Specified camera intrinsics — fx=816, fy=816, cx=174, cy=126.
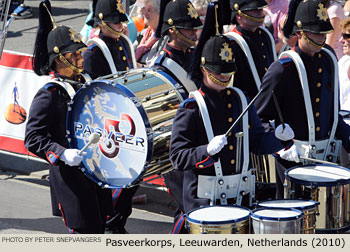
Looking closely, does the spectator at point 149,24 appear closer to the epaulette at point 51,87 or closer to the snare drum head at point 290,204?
the epaulette at point 51,87

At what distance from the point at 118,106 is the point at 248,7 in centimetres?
183

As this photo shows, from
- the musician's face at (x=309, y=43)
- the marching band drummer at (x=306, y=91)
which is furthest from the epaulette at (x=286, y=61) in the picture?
the musician's face at (x=309, y=43)

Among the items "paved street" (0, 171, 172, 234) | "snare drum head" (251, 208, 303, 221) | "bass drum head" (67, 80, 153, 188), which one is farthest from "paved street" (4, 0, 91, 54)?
"snare drum head" (251, 208, 303, 221)

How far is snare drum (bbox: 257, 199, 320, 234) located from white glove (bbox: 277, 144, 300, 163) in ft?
2.04

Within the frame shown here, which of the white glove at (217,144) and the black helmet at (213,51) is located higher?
the black helmet at (213,51)

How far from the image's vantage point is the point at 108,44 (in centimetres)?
729

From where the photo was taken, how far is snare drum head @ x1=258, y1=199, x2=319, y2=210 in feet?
16.3

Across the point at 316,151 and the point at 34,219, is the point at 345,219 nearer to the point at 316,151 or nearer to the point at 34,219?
the point at 316,151

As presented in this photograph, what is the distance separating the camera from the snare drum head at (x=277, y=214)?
4691mm

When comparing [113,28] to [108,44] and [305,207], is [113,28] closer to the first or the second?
[108,44]

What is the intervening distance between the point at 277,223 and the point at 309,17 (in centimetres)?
183

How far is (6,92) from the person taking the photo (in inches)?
342

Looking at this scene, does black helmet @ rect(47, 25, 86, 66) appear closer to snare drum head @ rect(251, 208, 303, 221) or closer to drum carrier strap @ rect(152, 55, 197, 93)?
drum carrier strap @ rect(152, 55, 197, 93)

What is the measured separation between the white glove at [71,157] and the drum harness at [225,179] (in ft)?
2.98
